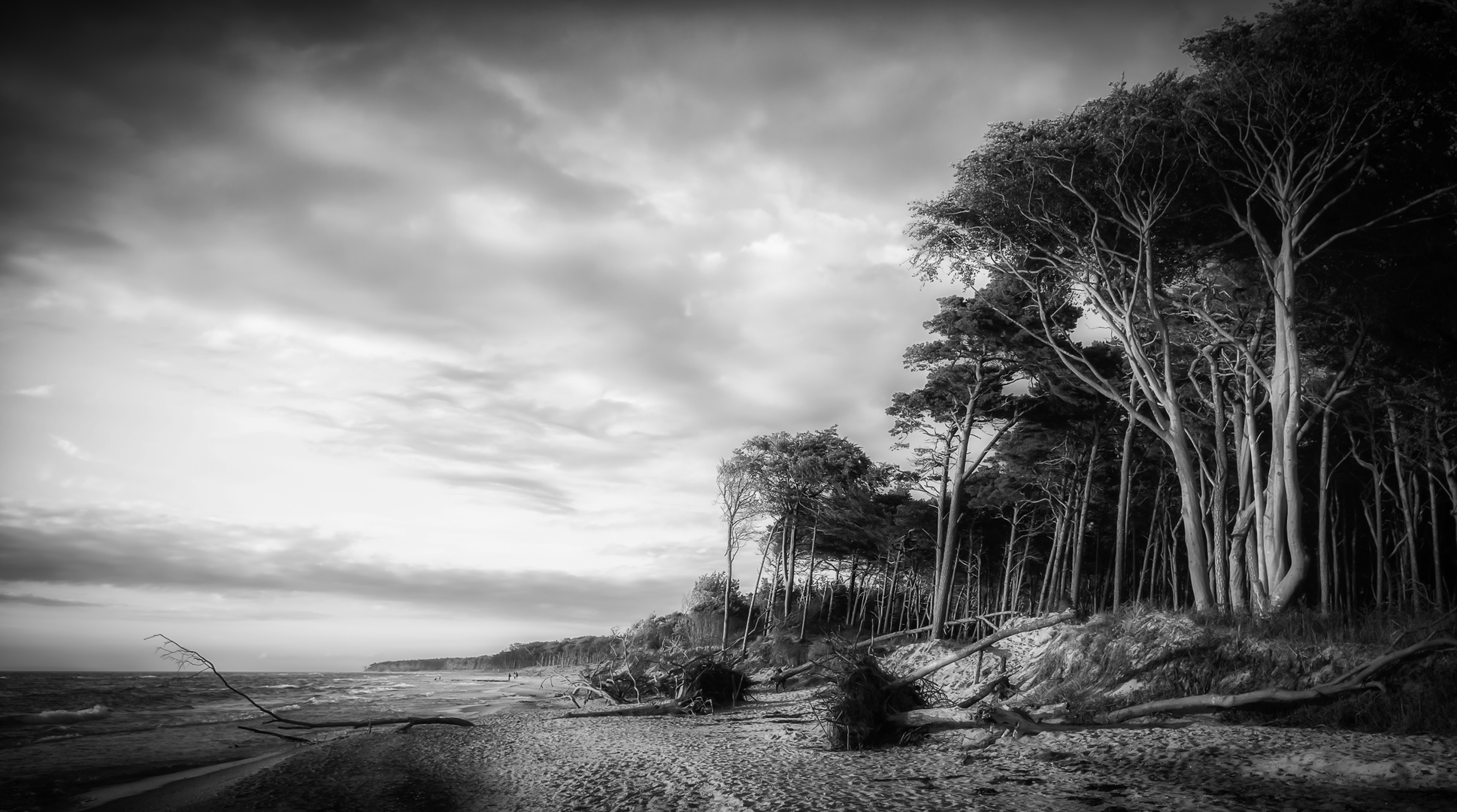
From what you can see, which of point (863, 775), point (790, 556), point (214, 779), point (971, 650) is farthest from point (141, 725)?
point (790, 556)

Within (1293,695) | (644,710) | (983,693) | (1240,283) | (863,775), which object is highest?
(1240,283)

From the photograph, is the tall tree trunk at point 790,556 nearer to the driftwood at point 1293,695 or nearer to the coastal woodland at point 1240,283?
the coastal woodland at point 1240,283

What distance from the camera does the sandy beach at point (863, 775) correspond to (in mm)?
5148

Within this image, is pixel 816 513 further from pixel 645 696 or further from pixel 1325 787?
pixel 1325 787

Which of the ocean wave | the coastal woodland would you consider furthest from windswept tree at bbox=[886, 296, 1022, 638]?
the ocean wave

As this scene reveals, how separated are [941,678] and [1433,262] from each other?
12136 mm

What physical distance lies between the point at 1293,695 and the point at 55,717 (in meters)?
23.4

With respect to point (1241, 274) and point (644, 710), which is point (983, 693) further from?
point (1241, 274)

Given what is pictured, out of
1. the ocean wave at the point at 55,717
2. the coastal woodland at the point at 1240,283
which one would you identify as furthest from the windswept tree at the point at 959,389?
the ocean wave at the point at 55,717

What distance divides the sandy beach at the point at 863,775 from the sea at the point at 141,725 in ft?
4.85

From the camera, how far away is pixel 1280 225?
13.8 m

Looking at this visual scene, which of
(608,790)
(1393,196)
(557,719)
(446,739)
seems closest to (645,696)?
(557,719)

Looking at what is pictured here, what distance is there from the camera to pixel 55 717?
16234mm

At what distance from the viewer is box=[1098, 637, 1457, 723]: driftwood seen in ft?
24.0
